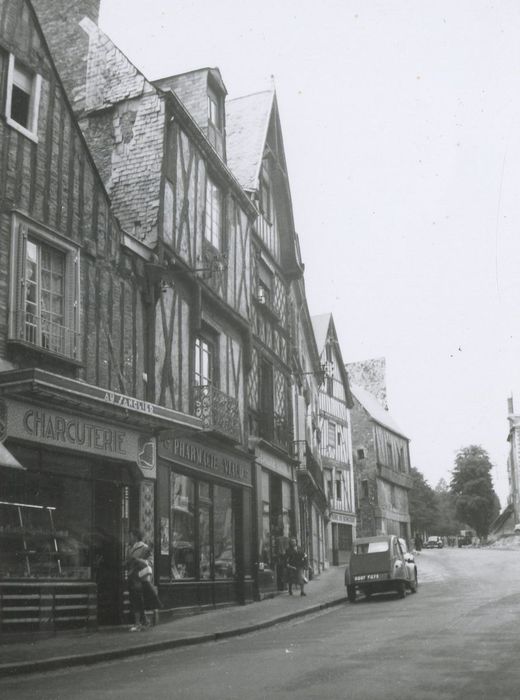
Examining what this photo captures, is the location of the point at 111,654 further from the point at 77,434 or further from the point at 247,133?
the point at 247,133

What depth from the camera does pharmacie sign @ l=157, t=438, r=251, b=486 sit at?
1576 centimetres

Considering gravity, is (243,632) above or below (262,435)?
below

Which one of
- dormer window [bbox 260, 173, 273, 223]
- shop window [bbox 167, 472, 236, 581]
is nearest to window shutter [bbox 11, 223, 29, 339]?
shop window [bbox 167, 472, 236, 581]

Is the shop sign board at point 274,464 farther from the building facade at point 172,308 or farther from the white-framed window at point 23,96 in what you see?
the white-framed window at point 23,96

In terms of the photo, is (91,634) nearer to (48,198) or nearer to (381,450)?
(48,198)

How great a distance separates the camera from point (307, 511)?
97.1ft

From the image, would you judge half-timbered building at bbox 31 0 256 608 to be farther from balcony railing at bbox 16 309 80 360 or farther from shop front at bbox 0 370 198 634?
balcony railing at bbox 16 309 80 360

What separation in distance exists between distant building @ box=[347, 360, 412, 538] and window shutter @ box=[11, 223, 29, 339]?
128 ft

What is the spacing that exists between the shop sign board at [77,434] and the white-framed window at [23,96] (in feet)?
13.3

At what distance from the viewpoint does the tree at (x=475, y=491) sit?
Answer: 7888 cm

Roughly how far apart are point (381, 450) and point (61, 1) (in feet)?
125

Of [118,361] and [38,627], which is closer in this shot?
[38,627]

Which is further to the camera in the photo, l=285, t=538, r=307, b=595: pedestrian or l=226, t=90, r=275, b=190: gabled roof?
l=226, t=90, r=275, b=190: gabled roof

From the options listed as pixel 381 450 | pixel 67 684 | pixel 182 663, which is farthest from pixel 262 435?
pixel 381 450
